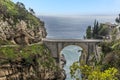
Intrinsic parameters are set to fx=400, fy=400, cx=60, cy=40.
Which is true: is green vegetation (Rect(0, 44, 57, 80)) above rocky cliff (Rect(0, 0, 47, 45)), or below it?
below

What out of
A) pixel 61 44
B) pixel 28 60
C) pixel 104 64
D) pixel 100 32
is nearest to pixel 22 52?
pixel 28 60

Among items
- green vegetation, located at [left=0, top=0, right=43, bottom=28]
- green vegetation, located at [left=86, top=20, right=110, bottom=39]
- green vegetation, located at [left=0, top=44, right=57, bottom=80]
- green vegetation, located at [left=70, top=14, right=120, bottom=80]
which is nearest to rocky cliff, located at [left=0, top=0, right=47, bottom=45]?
green vegetation, located at [left=0, top=0, right=43, bottom=28]

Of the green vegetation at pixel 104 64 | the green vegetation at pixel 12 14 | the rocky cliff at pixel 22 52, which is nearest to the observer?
the green vegetation at pixel 104 64

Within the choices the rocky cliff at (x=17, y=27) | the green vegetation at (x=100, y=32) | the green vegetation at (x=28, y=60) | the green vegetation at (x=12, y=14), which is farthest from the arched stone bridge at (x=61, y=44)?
the green vegetation at (x=100, y=32)

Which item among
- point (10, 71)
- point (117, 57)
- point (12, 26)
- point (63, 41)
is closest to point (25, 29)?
point (12, 26)

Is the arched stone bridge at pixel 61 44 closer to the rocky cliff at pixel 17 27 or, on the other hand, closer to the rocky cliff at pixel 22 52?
the rocky cliff at pixel 22 52

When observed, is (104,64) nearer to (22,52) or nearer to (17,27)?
(22,52)

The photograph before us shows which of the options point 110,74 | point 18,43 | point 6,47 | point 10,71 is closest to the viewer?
point 110,74

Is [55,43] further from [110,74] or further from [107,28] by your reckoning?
[110,74]

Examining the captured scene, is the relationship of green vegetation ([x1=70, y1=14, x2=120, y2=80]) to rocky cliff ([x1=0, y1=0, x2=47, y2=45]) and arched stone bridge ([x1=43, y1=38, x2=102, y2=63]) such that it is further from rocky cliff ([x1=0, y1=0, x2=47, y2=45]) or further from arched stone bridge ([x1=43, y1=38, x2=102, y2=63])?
rocky cliff ([x1=0, y1=0, x2=47, y2=45])

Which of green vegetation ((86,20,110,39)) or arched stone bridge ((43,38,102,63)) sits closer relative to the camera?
arched stone bridge ((43,38,102,63))

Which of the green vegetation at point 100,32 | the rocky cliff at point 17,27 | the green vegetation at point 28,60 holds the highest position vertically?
the rocky cliff at point 17,27
